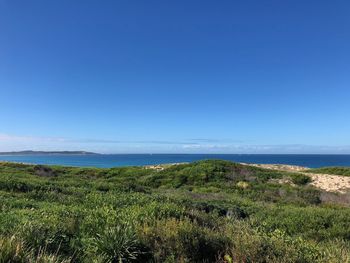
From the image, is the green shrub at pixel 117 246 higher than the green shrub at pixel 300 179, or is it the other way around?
the green shrub at pixel 117 246

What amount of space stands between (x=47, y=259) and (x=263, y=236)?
3604 millimetres

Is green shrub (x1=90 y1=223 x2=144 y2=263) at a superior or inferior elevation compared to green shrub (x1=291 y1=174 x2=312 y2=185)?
superior

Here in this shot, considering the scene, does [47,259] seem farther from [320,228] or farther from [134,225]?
[320,228]

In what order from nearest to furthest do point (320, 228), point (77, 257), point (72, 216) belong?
point (77, 257)
point (72, 216)
point (320, 228)

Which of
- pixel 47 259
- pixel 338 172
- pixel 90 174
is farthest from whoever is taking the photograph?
pixel 338 172

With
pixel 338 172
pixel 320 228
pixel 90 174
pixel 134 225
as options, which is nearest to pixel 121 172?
pixel 90 174

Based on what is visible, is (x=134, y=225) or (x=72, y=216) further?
(x=72, y=216)

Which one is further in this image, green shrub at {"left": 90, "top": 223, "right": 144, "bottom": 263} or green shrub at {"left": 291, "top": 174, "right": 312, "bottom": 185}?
green shrub at {"left": 291, "top": 174, "right": 312, "bottom": 185}

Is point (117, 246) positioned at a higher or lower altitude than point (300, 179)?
higher

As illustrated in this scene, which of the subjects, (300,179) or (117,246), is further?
(300,179)

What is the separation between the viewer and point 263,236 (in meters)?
5.78

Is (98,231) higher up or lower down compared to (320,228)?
higher up

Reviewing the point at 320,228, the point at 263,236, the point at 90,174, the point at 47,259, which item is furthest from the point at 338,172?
the point at 47,259

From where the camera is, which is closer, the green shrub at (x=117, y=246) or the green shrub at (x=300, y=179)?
the green shrub at (x=117, y=246)
